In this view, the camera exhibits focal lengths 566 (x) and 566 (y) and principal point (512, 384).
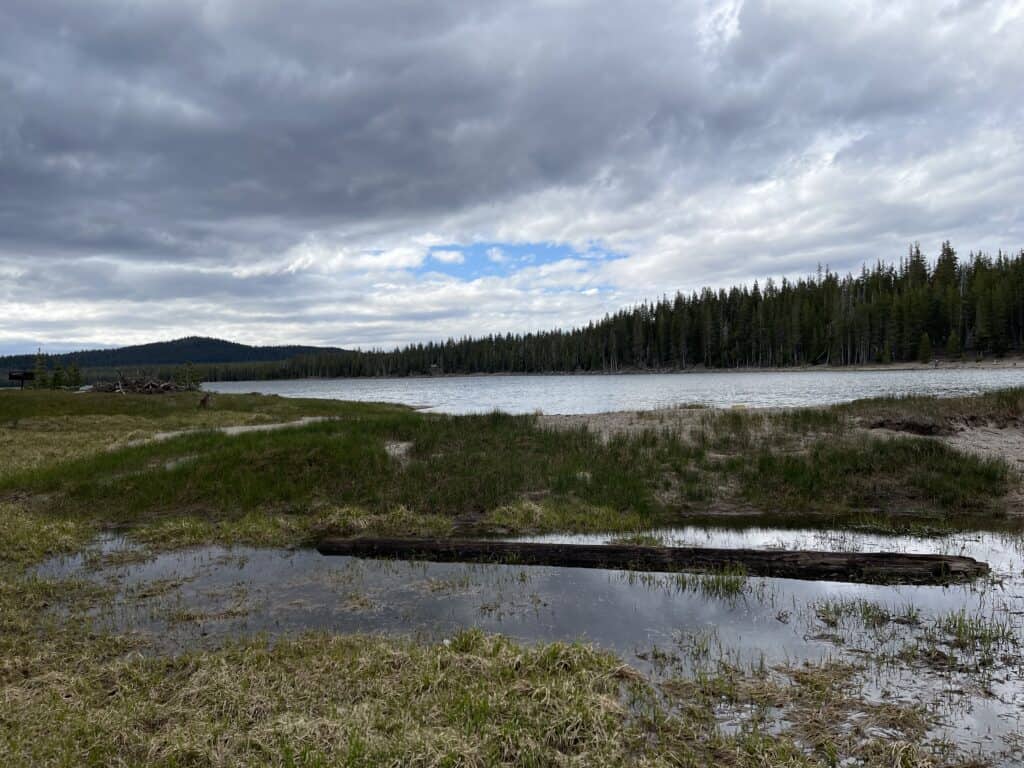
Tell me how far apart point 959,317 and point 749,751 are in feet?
486

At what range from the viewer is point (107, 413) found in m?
47.4

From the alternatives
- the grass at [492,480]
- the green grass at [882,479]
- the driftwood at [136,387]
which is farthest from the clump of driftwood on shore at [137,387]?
the green grass at [882,479]

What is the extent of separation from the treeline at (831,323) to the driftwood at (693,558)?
435 ft

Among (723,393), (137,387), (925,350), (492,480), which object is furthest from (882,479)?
(925,350)

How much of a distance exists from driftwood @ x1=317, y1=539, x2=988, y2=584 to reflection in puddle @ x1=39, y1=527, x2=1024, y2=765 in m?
0.29

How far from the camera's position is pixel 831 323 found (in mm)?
140625

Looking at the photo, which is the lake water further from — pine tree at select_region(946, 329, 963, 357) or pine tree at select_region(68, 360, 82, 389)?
pine tree at select_region(68, 360, 82, 389)

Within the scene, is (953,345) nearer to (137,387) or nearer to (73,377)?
(137,387)

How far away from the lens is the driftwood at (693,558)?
34.5 feet

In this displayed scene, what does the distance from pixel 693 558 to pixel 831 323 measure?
150916 millimetres

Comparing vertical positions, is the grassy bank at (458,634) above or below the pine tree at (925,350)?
below

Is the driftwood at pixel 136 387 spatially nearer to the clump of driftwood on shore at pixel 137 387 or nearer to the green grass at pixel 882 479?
the clump of driftwood on shore at pixel 137 387

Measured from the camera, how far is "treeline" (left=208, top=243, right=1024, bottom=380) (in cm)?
11856

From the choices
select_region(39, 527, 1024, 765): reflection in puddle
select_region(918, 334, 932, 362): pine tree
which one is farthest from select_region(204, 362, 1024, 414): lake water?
select_region(39, 527, 1024, 765): reflection in puddle
